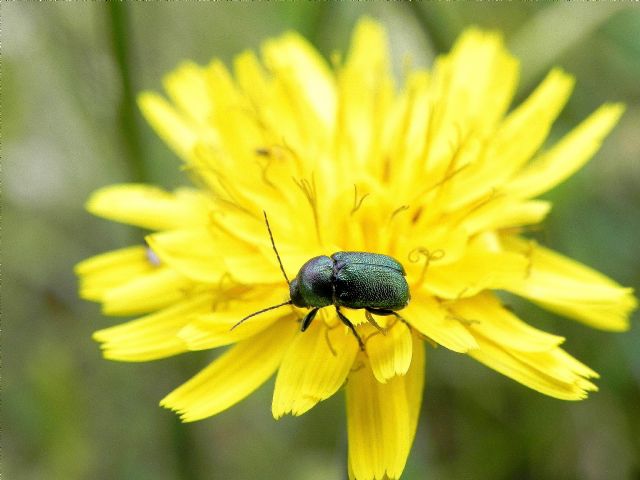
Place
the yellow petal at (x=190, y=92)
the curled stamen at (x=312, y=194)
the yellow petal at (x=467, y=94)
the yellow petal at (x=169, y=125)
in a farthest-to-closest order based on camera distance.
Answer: the yellow petal at (x=190, y=92)
the yellow petal at (x=169, y=125)
the yellow petal at (x=467, y=94)
the curled stamen at (x=312, y=194)

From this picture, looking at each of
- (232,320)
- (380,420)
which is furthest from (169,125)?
(380,420)

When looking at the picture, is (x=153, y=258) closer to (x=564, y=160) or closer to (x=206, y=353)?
(x=206, y=353)

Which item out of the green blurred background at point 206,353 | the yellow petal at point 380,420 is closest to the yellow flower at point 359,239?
the yellow petal at point 380,420

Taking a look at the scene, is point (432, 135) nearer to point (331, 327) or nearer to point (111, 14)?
point (331, 327)

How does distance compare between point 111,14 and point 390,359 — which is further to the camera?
point 111,14

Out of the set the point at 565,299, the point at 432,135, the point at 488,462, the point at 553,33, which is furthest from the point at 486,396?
the point at 553,33

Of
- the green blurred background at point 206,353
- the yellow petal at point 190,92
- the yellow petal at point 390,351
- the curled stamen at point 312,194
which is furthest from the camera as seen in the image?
the green blurred background at point 206,353

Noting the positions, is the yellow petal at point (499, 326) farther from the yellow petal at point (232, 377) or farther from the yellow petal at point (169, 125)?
the yellow petal at point (169, 125)
